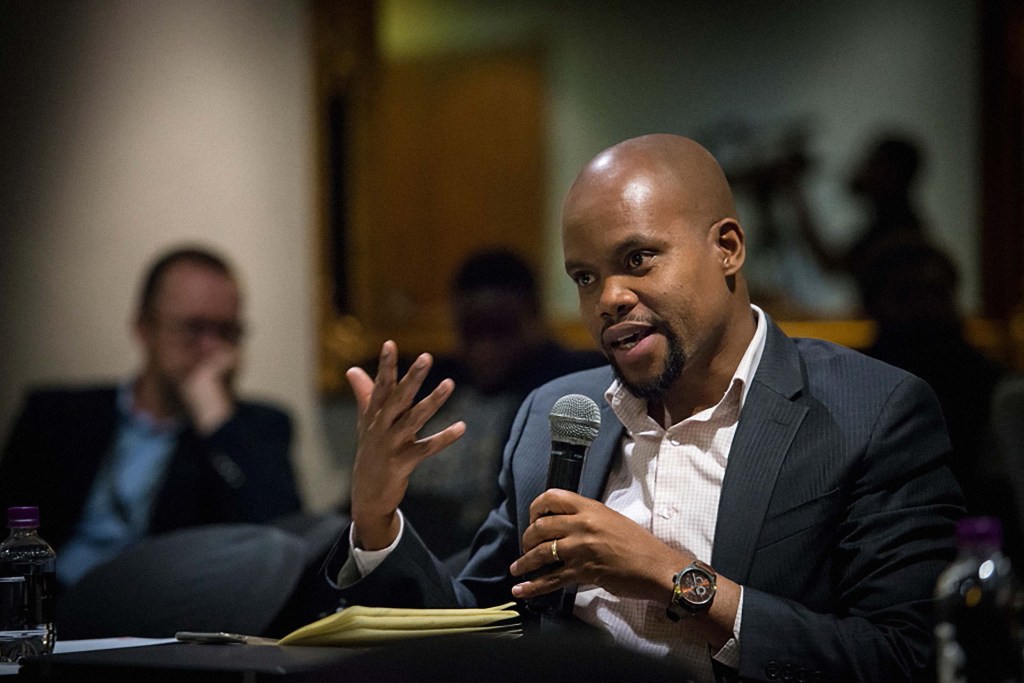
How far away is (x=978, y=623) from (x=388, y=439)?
0.77 meters

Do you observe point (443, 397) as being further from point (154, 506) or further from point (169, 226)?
point (169, 226)

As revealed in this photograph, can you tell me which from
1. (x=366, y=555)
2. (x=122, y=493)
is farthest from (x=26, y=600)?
(x=122, y=493)

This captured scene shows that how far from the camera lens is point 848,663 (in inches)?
56.9

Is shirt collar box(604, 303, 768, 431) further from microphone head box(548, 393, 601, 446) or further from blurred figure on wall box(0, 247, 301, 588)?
blurred figure on wall box(0, 247, 301, 588)

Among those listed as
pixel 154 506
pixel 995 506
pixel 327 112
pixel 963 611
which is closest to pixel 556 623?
pixel 963 611

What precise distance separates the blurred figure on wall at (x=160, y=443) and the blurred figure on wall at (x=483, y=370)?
563 mm

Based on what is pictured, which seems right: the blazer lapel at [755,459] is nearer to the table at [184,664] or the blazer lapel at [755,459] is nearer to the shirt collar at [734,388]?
the shirt collar at [734,388]

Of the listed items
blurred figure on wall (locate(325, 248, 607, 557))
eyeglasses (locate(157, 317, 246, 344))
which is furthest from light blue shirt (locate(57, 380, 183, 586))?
blurred figure on wall (locate(325, 248, 607, 557))

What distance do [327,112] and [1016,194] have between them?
2307mm

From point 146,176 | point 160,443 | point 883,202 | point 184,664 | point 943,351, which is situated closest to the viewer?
point 184,664

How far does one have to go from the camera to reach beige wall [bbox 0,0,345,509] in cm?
369

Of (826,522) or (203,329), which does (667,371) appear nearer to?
(826,522)

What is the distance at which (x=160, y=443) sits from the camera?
11.3ft

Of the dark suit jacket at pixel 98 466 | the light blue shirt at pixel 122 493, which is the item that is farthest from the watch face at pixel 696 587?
the light blue shirt at pixel 122 493
